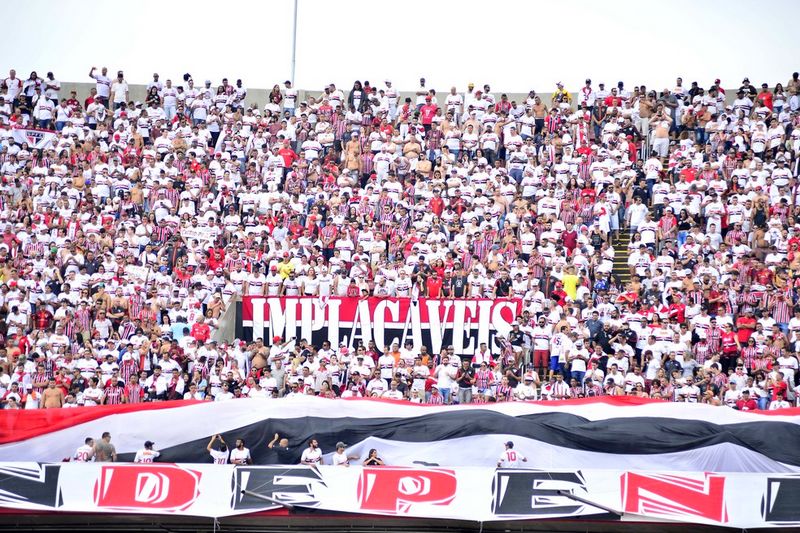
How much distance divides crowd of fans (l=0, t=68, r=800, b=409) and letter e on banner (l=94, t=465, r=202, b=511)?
5.24 metres

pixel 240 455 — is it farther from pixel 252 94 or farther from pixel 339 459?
pixel 252 94

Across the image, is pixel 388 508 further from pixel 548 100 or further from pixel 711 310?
pixel 548 100

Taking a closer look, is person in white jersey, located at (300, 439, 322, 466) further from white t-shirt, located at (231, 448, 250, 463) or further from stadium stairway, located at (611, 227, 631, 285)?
stadium stairway, located at (611, 227, 631, 285)

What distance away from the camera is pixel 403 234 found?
28.4 meters

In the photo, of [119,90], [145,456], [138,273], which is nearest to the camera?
[145,456]

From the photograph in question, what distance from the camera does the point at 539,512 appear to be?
17891 millimetres

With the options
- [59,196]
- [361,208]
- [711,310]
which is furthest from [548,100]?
[59,196]

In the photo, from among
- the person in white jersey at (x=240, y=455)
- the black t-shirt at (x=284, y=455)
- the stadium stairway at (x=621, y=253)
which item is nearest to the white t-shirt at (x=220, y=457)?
the person in white jersey at (x=240, y=455)

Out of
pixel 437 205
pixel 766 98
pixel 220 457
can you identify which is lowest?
pixel 220 457

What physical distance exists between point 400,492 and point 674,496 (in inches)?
148

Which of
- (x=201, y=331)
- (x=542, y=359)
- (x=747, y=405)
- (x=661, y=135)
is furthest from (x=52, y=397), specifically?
(x=661, y=135)

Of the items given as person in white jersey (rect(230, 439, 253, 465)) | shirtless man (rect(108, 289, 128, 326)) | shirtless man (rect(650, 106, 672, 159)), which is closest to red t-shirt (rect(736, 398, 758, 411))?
person in white jersey (rect(230, 439, 253, 465))

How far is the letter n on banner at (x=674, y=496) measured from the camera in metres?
17.9

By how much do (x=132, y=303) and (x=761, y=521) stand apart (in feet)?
44.8
